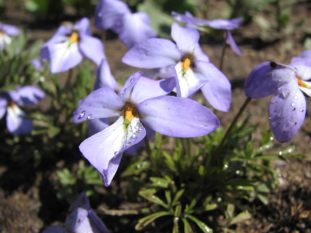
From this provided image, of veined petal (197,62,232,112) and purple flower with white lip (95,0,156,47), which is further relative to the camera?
purple flower with white lip (95,0,156,47)

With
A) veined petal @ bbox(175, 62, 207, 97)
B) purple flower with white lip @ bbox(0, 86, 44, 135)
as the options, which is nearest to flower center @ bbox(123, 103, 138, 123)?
veined petal @ bbox(175, 62, 207, 97)

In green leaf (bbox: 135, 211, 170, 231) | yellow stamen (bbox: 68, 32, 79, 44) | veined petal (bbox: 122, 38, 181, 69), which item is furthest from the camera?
yellow stamen (bbox: 68, 32, 79, 44)

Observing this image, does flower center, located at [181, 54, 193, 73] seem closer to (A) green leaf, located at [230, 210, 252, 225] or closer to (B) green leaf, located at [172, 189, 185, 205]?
(B) green leaf, located at [172, 189, 185, 205]

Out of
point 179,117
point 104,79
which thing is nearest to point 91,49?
point 104,79

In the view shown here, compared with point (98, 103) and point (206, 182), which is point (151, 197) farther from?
point (98, 103)

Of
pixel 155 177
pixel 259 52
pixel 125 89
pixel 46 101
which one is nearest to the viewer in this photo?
pixel 125 89

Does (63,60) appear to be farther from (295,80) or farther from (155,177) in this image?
(295,80)

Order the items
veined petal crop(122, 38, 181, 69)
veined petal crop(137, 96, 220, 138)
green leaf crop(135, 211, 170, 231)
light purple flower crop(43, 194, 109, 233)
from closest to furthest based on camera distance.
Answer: veined petal crop(137, 96, 220, 138) → veined petal crop(122, 38, 181, 69) → light purple flower crop(43, 194, 109, 233) → green leaf crop(135, 211, 170, 231)

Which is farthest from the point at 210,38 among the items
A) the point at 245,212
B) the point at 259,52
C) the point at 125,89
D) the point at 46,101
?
the point at 125,89
